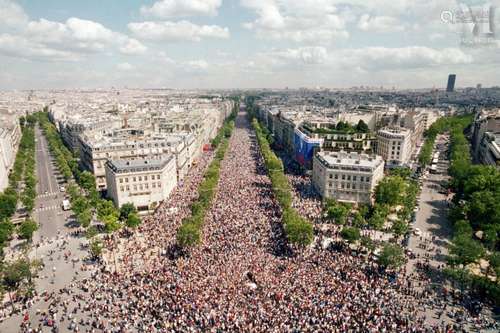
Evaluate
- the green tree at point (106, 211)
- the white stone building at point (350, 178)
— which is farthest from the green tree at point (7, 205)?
the white stone building at point (350, 178)

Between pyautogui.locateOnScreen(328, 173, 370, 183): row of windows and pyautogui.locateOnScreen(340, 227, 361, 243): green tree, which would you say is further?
pyautogui.locateOnScreen(328, 173, 370, 183): row of windows

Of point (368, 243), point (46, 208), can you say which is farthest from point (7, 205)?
point (368, 243)

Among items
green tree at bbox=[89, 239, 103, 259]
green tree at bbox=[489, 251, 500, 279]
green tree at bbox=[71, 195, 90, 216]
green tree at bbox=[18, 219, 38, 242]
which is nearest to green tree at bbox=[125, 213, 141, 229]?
green tree at bbox=[89, 239, 103, 259]

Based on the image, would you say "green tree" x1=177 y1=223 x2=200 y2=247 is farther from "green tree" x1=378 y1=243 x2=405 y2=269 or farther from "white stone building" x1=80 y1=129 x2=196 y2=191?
"white stone building" x1=80 y1=129 x2=196 y2=191

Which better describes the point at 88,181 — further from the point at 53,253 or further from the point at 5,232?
the point at 53,253

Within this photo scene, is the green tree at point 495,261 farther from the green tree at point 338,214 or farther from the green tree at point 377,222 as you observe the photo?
the green tree at point 338,214

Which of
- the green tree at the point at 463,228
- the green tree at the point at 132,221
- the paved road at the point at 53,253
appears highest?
the green tree at the point at 463,228
